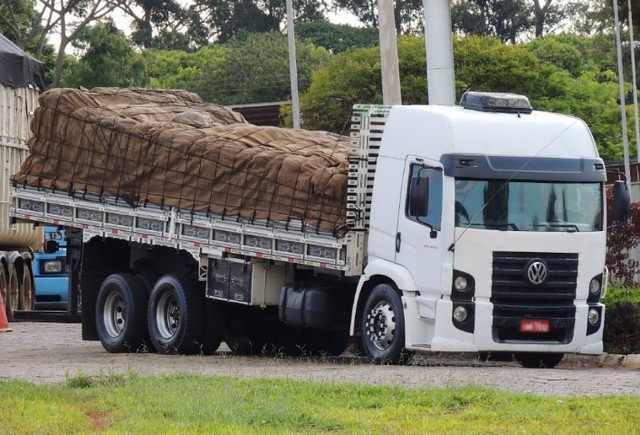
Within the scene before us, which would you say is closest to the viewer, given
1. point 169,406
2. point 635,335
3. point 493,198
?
point 169,406

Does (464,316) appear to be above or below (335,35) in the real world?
below

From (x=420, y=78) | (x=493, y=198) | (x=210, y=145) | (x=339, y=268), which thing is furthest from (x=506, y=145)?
(x=420, y=78)

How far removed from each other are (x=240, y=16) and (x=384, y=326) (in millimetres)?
71682

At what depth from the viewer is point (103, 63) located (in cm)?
5512

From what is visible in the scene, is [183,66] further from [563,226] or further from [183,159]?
[563,226]

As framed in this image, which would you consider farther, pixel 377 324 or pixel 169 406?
pixel 377 324

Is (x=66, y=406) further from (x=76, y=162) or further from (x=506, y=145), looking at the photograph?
(x=76, y=162)

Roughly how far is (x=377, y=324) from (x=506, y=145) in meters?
2.57

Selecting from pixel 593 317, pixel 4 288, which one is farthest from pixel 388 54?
pixel 4 288

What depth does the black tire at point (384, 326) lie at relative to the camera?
59.4ft

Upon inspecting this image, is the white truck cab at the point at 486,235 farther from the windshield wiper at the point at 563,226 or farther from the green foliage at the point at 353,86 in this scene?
the green foliage at the point at 353,86

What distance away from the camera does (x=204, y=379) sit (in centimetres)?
1487

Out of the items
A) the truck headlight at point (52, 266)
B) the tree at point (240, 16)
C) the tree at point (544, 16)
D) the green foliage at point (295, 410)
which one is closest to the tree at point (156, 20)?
the tree at point (240, 16)

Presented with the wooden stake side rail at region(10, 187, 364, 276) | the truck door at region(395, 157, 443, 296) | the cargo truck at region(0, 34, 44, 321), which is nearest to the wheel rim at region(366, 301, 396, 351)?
the truck door at region(395, 157, 443, 296)
